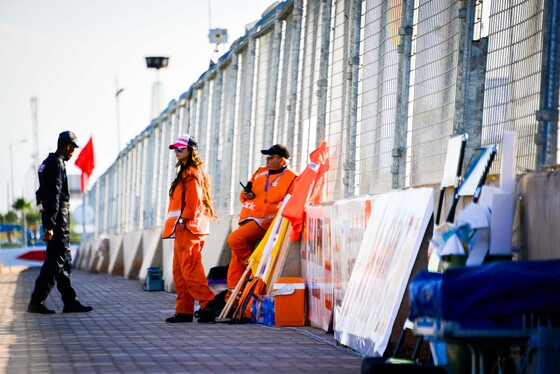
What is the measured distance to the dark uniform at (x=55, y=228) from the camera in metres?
15.5

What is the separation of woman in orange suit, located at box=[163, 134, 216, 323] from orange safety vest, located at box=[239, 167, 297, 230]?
76 cm

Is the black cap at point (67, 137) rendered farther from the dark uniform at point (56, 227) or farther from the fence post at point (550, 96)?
the fence post at point (550, 96)

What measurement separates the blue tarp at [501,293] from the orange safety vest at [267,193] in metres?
8.43

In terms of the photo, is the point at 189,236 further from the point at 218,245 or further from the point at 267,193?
the point at 218,245

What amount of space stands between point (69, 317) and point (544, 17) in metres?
8.14

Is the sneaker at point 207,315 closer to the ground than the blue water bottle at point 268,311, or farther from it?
closer to the ground

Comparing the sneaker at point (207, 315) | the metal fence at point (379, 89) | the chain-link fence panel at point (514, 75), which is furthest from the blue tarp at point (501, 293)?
the sneaker at point (207, 315)

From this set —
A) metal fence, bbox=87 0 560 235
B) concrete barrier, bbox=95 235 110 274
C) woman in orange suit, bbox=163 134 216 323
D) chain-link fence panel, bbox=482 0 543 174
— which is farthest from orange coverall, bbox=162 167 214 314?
concrete barrier, bbox=95 235 110 274

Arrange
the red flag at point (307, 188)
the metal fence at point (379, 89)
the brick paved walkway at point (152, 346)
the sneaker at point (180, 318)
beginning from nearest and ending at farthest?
the metal fence at point (379, 89) < the brick paved walkway at point (152, 346) < the red flag at point (307, 188) < the sneaker at point (180, 318)

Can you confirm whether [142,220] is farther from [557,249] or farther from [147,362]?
[557,249]

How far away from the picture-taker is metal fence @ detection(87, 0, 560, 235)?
843 centimetres

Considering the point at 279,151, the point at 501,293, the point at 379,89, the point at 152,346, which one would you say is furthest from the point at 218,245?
the point at 501,293

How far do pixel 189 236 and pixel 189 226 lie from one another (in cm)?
11

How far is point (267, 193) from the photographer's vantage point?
15.0m
